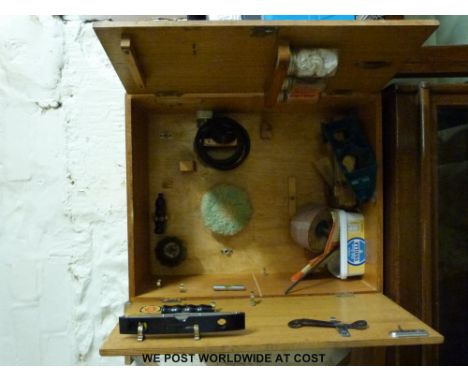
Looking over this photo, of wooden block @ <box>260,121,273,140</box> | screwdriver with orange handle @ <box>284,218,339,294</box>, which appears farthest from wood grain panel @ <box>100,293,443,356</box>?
wooden block @ <box>260,121,273,140</box>

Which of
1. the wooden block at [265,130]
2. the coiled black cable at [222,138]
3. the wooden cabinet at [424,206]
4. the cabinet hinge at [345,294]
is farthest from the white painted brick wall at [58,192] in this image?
the wooden cabinet at [424,206]

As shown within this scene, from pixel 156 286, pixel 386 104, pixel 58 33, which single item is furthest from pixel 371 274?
pixel 58 33

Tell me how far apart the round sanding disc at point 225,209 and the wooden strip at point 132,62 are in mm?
352

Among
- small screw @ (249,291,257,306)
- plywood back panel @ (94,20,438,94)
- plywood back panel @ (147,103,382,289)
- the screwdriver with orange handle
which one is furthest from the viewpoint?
plywood back panel @ (147,103,382,289)

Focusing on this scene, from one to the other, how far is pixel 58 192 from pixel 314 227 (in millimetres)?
729

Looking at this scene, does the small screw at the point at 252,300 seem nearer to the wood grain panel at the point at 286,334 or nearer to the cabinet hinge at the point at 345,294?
the wood grain panel at the point at 286,334

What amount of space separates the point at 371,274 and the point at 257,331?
1.33ft

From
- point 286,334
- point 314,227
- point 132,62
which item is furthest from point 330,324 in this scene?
point 132,62

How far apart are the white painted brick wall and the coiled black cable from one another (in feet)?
0.83

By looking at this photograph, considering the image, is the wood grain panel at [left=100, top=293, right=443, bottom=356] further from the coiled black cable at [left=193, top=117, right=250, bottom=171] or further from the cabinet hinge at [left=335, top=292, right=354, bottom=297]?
the coiled black cable at [left=193, top=117, right=250, bottom=171]

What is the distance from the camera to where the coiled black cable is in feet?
3.51

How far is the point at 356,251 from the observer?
1.04 meters

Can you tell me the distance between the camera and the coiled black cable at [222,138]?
1068 millimetres
